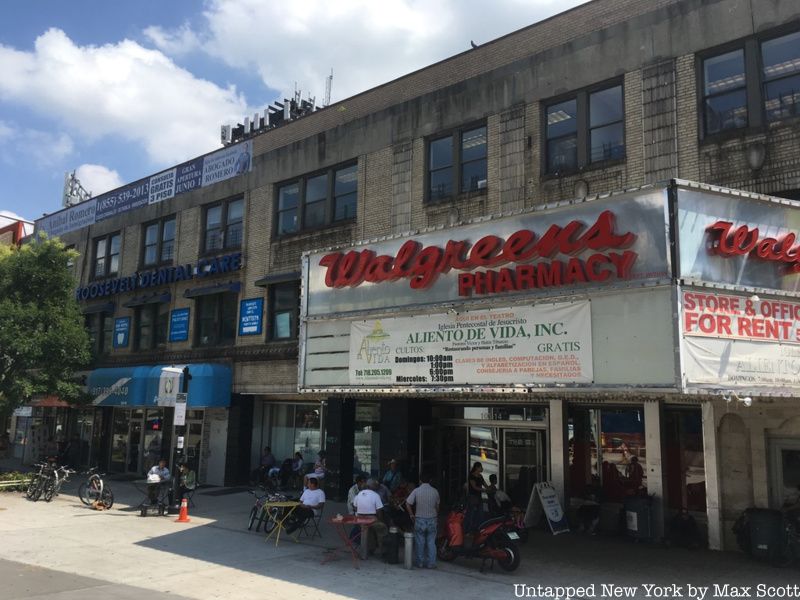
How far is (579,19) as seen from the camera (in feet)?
55.5

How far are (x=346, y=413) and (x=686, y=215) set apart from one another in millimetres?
13512

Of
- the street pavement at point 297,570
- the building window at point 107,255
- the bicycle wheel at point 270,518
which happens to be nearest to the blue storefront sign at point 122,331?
the building window at point 107,255

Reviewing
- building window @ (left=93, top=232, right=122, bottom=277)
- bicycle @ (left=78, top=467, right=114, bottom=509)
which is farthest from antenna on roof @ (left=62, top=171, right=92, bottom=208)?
bicycle @ (left=78, top=467, right=114, bottom=509)

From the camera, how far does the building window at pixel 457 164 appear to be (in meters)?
18.5

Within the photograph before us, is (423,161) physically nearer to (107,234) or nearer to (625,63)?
(625,63)

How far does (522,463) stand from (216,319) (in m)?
12.4

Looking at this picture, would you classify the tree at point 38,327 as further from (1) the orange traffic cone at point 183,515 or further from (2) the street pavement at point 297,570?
(1) the orange traffic cone at point 183,515

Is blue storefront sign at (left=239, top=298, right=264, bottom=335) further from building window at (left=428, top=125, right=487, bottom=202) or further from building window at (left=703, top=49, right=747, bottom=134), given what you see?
building window at (left=703, top=49, right=747, bottom=134)

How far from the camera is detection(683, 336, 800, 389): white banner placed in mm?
9500

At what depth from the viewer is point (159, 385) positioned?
2353 centimetres

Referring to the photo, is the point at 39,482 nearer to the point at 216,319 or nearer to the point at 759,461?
the point at 216,319

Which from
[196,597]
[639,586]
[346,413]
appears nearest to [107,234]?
[346,413]

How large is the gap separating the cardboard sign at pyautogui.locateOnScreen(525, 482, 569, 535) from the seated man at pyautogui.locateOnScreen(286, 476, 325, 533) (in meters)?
4.99

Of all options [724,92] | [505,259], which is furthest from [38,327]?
[724,92]
